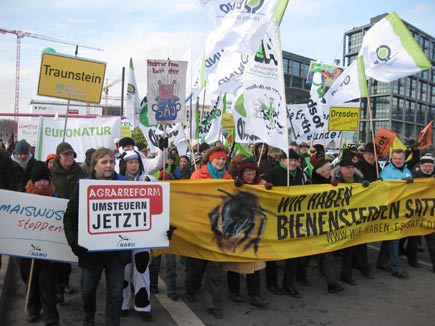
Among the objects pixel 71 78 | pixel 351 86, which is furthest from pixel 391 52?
pixel 71 78

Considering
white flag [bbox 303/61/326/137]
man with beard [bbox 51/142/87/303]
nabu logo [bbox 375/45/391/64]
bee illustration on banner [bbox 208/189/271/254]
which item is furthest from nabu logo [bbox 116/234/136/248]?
white flag [bbox 303/61/326/137]

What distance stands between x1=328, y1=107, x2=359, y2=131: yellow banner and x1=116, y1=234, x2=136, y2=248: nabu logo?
6.80 meters

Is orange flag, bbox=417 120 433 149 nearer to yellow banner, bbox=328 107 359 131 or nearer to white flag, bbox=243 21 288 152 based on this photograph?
yellow banner, bbox=328 107 359 131

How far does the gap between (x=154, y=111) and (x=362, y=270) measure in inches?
154

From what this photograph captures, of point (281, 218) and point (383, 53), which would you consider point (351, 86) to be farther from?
point (281, 218)

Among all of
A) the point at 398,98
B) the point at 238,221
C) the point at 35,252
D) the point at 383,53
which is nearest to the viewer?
the point at 35,252

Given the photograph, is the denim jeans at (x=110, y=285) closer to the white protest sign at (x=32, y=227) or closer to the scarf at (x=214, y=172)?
the white protest sign at (x=32, y=227)

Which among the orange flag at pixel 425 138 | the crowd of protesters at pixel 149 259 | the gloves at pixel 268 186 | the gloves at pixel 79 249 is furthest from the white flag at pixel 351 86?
the gloves at pixel 79 249

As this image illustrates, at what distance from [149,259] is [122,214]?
0.90m

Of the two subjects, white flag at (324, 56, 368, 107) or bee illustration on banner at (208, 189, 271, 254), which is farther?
white flag at (324, 56, 368, 107)

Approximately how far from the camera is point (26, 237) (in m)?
3.70

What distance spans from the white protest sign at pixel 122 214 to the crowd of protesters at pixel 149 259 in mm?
144

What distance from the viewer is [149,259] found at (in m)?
4.17

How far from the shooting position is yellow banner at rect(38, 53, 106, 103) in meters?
5.66
